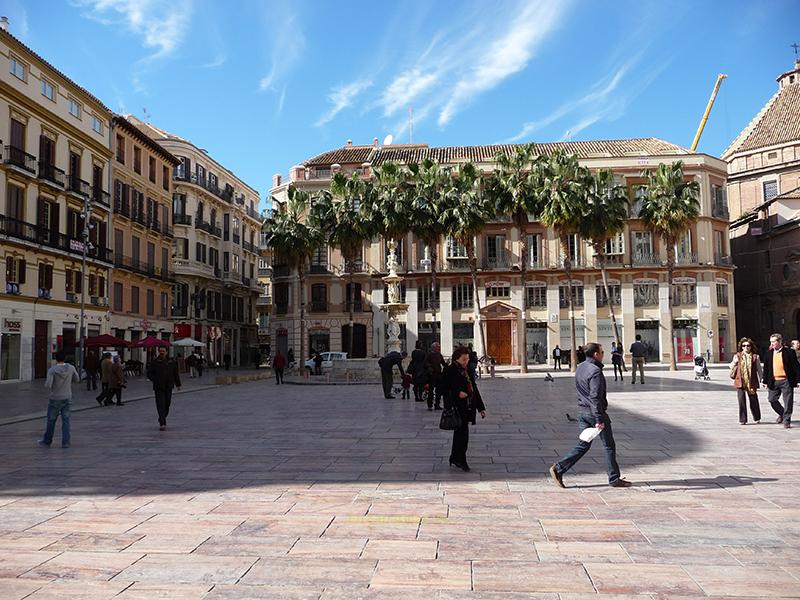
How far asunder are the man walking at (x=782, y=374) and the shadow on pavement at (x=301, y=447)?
1.84 metres

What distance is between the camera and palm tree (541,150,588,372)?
39250 millimetres

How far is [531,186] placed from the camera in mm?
40656

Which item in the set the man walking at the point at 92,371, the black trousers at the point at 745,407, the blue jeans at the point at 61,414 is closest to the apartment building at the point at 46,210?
the man walking at the point at 92,371

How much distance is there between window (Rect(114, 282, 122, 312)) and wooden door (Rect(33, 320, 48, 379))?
7.32 m

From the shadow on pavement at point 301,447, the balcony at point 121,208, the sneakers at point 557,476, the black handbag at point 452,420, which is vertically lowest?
the shadow on pavement at point 301,447

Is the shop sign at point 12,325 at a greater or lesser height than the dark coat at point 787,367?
greater

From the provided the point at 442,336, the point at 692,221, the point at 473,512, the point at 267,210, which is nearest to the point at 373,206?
the point at 267,210

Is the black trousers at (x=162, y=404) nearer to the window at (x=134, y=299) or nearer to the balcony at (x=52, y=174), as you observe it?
the balcony at (x=52, y=174)

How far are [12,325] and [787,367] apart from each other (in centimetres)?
3203

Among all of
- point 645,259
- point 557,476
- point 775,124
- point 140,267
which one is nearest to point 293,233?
point 140,267

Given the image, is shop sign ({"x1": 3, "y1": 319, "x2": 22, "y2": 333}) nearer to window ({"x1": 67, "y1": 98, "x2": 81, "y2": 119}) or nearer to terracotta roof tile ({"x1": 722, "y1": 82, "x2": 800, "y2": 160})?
window ({"x1": 67, "y1": 98, "x2": 81, "y2": 119})

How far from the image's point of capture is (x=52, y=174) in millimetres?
35438

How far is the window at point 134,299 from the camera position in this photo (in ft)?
148

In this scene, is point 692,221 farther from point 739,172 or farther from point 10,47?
point 10,47
